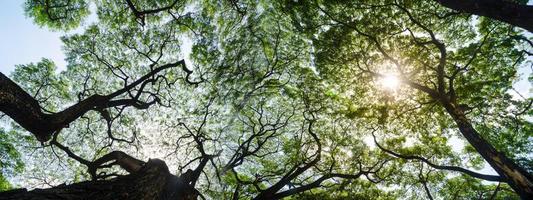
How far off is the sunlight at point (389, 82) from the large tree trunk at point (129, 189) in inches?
355

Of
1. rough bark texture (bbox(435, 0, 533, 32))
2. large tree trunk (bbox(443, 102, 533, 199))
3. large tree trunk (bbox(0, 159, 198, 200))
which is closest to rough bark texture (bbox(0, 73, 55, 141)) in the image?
large tree trunk (bbox(0, 159, 198, 200))

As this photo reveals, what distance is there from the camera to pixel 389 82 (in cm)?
1180

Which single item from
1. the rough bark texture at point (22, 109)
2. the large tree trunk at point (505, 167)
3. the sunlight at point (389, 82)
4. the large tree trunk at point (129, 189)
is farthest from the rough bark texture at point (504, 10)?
the rough bark texture at point (22, 109)

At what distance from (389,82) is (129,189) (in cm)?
1038

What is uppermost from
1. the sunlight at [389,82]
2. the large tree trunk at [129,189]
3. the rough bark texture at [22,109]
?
the sunlight at [389,82]

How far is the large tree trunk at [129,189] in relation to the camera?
312cm

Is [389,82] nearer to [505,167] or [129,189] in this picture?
[505,167]

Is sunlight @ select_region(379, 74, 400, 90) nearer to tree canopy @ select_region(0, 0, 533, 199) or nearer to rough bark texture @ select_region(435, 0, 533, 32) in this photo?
tree canopy @ select_region(0, 0, 533, 199)

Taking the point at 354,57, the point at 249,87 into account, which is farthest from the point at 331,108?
the point at 249,87

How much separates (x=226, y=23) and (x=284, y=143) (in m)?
5.92

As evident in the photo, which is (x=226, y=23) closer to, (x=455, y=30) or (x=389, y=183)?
(x=455, y=30)

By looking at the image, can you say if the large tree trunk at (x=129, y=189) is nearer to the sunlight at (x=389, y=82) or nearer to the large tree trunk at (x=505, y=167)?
the large tree trunk at (x=505, y=167)

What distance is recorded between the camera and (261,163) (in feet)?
47.2

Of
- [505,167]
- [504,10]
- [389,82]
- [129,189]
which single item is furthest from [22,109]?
[389,82]
